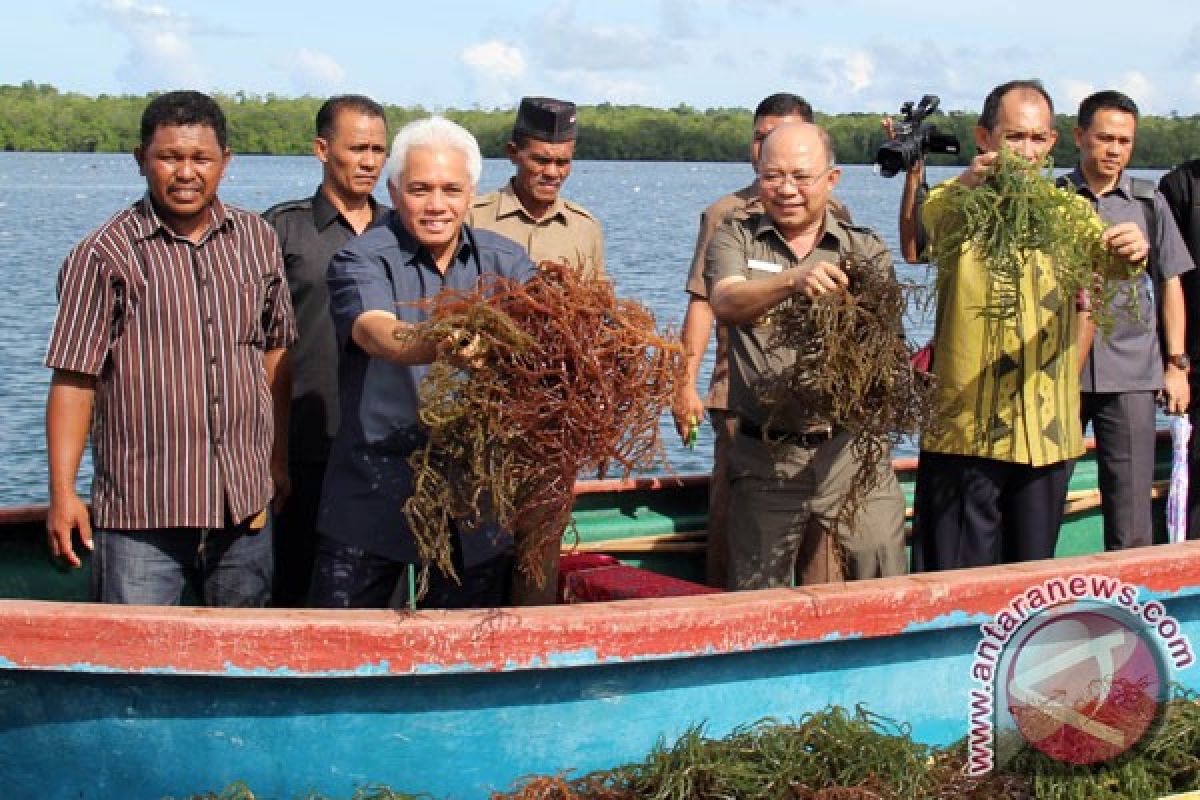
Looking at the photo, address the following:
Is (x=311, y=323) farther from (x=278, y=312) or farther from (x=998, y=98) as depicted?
(x=998, y=98)

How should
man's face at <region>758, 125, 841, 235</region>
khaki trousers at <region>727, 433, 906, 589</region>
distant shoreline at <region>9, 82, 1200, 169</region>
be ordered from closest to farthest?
man's face at <region>758, 125, 841, 235</region>, khaki trousers at <region>727, 433, 906, 589</region>, distant shoreline at <region>9, 82, 1200, 169</region>

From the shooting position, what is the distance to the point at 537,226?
5.54 meters

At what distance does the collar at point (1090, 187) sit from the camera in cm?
555

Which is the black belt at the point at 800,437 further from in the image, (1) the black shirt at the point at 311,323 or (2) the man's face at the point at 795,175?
(1) the black shirt at the point at 311,323

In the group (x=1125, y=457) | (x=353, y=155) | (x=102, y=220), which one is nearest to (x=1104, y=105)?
(x=1125, y=457)

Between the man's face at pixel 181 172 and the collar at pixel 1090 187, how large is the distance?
9.78 feet

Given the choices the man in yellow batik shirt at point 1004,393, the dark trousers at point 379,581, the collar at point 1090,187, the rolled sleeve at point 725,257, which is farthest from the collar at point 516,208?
the collar at point 1090,187

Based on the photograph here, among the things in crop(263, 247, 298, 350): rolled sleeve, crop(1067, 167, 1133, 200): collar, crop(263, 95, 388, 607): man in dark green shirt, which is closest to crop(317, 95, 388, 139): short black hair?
crop(263, 95, 388, 607): man in dark green shirt

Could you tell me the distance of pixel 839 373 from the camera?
13.6ft

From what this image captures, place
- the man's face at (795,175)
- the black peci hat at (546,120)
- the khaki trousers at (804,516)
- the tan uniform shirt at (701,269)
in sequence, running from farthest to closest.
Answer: the tan uniform shirt at (701,269)
the black peci hat at (546,120)
the khaki trousers at (804,516)
the man's face at (795,175)

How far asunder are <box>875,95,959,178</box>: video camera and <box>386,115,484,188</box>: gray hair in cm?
222

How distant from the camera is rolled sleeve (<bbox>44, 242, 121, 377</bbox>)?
396 centimetres

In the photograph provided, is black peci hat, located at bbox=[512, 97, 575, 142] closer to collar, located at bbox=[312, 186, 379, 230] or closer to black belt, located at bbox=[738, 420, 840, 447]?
collar, located at bbox=[312, 186, 379, 230]

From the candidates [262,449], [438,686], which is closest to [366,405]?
[262,449]
